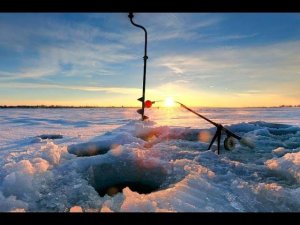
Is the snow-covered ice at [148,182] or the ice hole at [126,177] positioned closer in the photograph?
the snow-covered ice at [148,182]

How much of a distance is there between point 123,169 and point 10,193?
1.99 m

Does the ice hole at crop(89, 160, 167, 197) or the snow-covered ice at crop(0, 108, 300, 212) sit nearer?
the snow-covered ice at crop(0, 108, 300, 212)

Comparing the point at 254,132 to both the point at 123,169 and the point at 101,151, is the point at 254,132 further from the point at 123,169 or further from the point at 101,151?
the point at 123,169

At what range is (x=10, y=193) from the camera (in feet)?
12.0

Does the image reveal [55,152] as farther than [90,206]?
Yes

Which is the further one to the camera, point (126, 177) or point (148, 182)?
point (126, 177)
